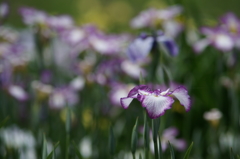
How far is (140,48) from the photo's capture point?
0.92 metres

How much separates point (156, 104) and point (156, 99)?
15 mm

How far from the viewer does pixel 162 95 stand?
2.11 feet

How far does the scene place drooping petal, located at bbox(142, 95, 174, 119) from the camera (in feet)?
1.98

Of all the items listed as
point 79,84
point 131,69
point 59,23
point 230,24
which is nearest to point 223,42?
point 230,24

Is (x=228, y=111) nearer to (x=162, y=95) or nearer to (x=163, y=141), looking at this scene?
(x=163, y=141)

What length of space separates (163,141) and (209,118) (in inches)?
5.8

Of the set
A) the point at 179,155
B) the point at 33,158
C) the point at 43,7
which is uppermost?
the point at 43,7

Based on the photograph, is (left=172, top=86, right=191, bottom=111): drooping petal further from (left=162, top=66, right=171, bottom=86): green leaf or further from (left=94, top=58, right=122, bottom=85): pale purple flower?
(left=94, top=58, right=122, bottom=85): pale purple flower

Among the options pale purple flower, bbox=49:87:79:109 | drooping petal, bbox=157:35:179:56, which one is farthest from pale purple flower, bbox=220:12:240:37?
pale purple flower, bbox=49:87:79:109

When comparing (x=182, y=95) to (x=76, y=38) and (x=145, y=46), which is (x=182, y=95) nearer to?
(x=145, y=46)

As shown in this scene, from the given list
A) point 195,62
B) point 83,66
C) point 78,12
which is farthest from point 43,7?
point 83,66

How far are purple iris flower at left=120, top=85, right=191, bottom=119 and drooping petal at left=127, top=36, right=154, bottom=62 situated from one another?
0.86 feet

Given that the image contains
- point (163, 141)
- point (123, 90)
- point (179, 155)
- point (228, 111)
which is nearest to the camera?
point (163, 141)

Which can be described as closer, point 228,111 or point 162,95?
point 162,95
